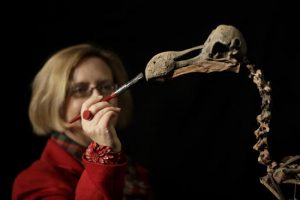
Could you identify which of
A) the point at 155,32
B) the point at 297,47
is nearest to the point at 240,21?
the point at 297,47

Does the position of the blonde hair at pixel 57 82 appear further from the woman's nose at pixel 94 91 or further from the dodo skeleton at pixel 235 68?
the dodo skeleton at pixel 235 68

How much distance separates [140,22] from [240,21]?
323 mm

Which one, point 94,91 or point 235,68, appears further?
point 94,91

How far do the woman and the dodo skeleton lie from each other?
0.61 ft

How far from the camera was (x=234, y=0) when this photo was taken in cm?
105

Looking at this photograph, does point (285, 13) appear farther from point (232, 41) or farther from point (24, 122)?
point (24, 122)

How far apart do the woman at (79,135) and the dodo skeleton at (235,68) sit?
18 centimetres

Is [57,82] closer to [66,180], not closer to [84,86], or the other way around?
[84,86]

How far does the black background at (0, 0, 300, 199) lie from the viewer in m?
1.03

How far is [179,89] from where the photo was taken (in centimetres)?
123

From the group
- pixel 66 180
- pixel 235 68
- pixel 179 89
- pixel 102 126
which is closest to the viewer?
pixel 235 68

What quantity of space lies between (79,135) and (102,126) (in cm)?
28

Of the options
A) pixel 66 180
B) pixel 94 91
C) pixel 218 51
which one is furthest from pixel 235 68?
pixel 66 180

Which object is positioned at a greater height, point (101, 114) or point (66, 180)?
point (101, 114)
